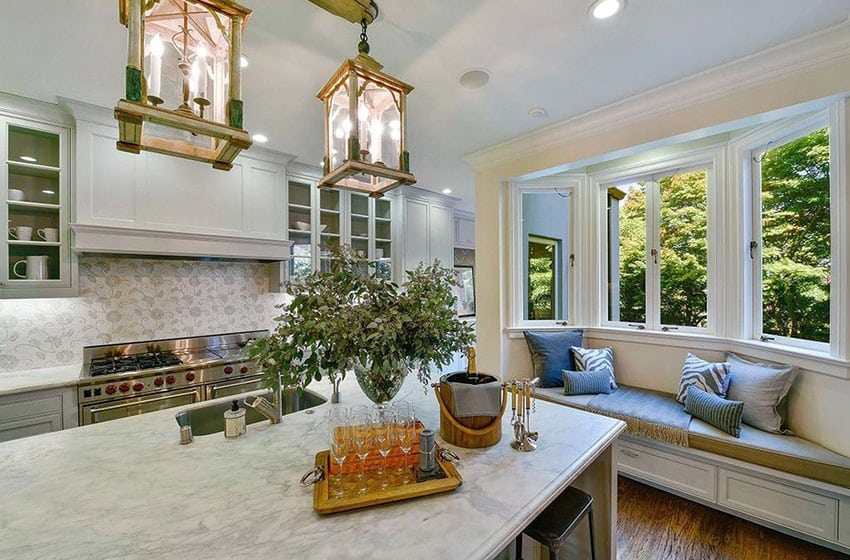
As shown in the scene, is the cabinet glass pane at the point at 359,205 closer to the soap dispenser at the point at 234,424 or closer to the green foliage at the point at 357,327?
the green foliage at the point at 357,327

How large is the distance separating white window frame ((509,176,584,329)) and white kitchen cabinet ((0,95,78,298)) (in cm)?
336

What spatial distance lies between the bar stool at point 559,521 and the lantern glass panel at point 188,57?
164 centimetres

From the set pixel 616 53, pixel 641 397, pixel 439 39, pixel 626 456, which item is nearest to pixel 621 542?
pixel 626 456

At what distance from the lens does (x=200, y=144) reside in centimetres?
114

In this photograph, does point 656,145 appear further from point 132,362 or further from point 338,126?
point 132,362

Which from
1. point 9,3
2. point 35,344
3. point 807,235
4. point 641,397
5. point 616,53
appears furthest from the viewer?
point 641,397

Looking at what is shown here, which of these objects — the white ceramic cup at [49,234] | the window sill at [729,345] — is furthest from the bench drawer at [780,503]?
the white ceramic cup at [49,234]

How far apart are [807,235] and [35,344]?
5.19 metres

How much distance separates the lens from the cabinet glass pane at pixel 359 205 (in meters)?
3.96

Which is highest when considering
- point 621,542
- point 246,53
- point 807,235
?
point 246,53

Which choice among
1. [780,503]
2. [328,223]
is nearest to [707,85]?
[780,503]

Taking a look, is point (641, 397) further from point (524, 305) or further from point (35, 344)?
point (35, 344)

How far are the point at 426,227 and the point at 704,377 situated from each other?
314 centimetres

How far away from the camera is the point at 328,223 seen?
151 inches
